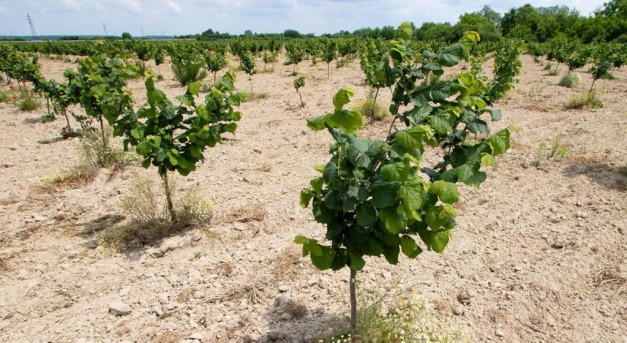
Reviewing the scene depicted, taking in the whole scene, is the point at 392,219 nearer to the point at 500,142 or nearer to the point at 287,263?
the point at 500,142

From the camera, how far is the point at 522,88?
13.3 metres

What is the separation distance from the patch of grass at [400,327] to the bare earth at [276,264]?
0.31 metres

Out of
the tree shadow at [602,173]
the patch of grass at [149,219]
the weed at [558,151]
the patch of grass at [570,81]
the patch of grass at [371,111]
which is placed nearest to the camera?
the patch of grass at [149,219]

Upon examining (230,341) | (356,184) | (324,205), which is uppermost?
(356,184)

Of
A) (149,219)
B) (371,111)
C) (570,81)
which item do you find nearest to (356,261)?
(149,219)

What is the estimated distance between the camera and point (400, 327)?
260 cm

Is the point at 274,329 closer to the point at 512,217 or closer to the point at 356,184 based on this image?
the point at 356,184

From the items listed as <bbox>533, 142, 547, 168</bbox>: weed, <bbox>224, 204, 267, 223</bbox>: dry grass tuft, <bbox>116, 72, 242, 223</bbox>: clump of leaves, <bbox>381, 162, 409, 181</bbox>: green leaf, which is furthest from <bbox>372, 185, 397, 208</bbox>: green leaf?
<bbox>533, 142, 547, 168</bbox>: weed

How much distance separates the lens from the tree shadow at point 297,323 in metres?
2.85

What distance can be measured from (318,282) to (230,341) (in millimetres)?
1010

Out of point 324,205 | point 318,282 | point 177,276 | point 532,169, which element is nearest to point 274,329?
point 318,282

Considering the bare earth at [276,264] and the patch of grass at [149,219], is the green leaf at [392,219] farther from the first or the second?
the patch of grass at [149,219]

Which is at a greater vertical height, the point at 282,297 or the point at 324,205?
the point at 324,205

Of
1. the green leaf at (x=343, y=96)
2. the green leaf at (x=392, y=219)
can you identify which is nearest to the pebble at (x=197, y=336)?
the green leaf at (x=392, y=219)
